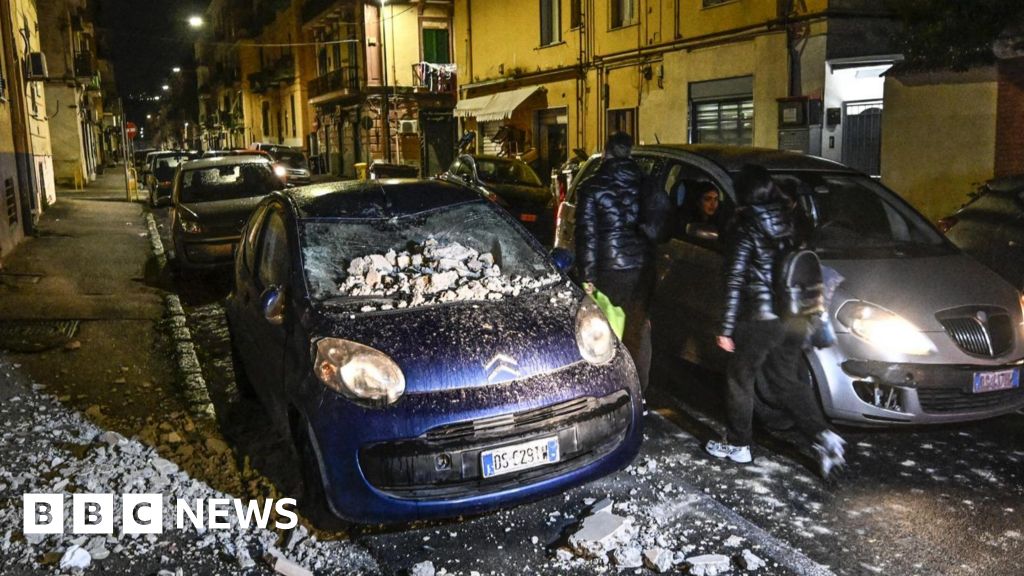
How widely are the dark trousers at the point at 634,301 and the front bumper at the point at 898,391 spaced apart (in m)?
1.26

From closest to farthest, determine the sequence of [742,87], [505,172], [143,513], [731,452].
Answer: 1. [143,513]
2. [731,452]
3. [505,172]
4. [742,87]

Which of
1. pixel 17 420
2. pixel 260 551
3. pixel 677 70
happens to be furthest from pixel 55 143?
pixel 260 551

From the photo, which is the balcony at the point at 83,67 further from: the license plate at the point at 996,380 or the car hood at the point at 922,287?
the license plate at the point at 996,380

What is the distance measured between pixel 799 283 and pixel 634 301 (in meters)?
1.38

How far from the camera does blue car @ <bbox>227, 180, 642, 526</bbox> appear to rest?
376 cm

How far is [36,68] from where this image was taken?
61.4ft

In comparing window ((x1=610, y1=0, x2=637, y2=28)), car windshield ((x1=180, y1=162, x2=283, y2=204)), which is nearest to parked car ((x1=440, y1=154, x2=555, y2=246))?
car windshield ((x1=180, y1=162, x2=283, y2=204))

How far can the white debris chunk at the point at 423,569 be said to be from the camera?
3.65 m

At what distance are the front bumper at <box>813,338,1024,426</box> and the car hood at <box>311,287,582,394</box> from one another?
1678mm

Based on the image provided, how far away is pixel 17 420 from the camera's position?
5.64m

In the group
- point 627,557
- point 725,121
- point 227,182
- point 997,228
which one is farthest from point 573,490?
point 725,121

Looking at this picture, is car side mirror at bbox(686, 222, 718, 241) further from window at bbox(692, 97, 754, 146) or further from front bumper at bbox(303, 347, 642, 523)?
window at bbox(692, 97, 754, 146)

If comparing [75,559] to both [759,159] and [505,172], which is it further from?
[505,172]

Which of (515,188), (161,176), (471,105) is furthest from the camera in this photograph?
(471,105)
